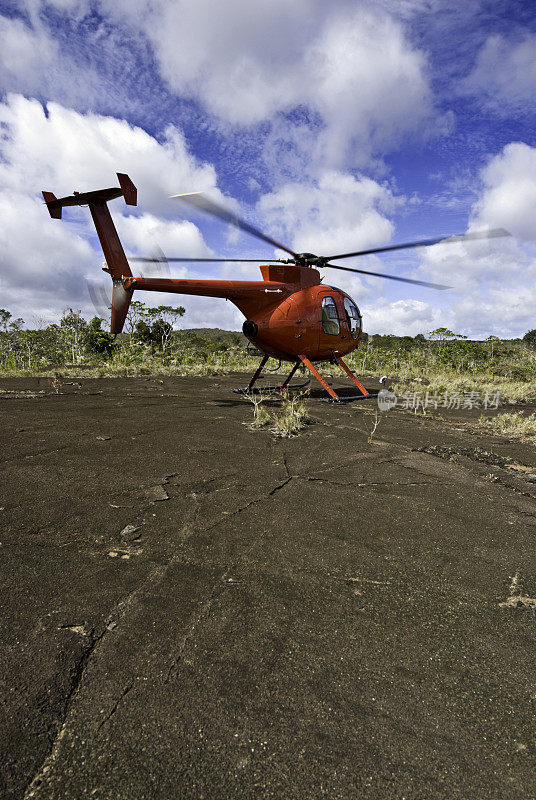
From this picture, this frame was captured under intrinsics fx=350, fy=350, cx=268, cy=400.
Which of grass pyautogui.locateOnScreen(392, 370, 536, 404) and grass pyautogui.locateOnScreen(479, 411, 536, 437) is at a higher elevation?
grass pyautogui.locateOnScreen(392, 370, 536, 404)

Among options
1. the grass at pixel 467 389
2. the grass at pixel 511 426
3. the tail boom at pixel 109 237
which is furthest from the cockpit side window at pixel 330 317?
the tail boom at pixel 109 237

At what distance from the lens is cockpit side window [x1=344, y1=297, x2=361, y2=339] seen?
9461 millimetres

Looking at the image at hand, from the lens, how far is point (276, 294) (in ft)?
27.1

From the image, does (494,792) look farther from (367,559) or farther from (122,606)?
(122,606)

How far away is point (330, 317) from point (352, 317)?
103cm

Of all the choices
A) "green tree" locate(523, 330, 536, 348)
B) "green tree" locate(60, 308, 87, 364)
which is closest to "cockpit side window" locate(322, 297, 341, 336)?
"green tree" locate(60, 308, 87, 364)

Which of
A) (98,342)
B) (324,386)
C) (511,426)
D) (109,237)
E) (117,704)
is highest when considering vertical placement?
(109,237)

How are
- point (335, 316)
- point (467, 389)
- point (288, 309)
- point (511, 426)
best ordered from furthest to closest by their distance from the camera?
point (467, 389) → point (335, 316) → point (288, 309) → point (511, 426)

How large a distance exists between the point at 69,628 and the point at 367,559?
1.72m

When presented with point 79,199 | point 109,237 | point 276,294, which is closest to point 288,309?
point 276,294

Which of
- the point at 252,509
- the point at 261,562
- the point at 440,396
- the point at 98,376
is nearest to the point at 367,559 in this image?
the point at 261,562

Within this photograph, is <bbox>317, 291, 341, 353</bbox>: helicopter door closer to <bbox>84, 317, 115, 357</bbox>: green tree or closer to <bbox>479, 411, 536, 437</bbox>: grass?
<bbox>479, 411, 536, 437</bbox>: grass

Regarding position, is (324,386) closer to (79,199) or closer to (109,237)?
(109,237)

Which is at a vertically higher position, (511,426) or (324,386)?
(324,386)
